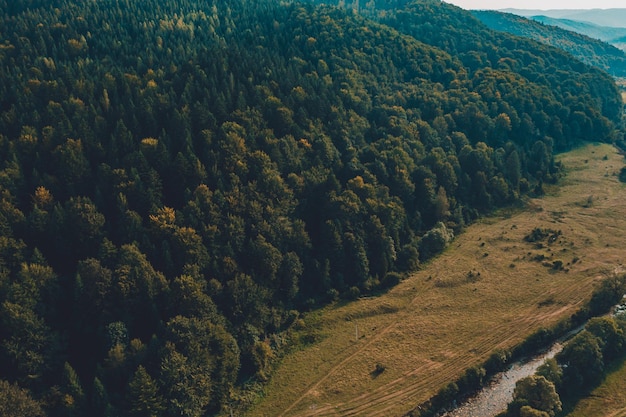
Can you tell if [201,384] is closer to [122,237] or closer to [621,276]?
[122,237]

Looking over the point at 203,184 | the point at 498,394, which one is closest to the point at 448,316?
the point at 498,394

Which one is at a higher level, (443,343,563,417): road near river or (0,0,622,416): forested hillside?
(0,0,622,416): forested hillside

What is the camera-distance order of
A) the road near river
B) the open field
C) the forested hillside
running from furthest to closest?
the open field → the road near river → the forested hillside

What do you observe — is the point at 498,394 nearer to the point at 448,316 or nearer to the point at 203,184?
the point at 448,316

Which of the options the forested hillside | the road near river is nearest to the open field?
the road near river

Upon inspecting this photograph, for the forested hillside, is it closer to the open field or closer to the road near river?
the open field

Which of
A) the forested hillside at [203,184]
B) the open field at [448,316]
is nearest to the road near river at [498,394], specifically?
the open field at [448,316]

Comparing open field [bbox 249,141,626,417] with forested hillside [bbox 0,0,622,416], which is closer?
forested hillside [bbox 0,0,622,416]
